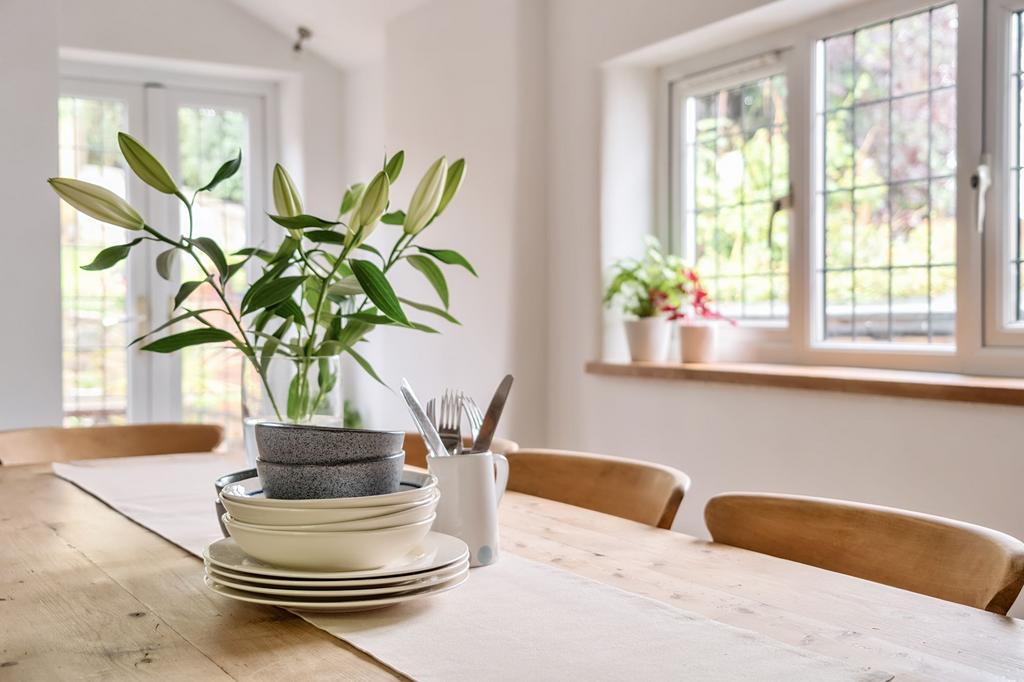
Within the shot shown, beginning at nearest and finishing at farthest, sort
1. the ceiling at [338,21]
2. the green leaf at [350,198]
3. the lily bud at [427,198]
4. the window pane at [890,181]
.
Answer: the lily bud at [427,198] → the green leaf at [350,198] → the window pane at [890,181] → the ceiling at [338,21]

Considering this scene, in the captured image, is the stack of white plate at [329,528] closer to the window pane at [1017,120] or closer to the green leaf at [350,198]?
the green leaf at [350,198]

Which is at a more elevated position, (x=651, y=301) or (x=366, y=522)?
(x=651, y=301)

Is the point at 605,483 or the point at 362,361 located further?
the point at 605,483

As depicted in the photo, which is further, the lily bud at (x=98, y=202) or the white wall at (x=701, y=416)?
the white wall at (x=701, y=416)

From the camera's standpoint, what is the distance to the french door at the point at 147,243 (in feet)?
16.2

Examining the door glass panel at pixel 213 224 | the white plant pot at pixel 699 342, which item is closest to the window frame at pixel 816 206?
the white plant pot at pixel 699 342

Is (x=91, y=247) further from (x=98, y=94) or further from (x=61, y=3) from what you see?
(x=61, y=3)

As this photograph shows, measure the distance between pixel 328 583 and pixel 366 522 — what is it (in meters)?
0.07

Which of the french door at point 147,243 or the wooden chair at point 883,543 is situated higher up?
the french door at point 147,243

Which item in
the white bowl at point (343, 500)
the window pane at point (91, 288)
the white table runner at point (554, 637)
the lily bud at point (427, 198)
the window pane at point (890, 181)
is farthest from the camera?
the window pane at point (91, 288)

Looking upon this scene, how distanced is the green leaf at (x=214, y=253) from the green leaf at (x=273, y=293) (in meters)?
0.09

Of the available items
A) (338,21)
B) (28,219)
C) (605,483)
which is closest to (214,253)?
(605,483)

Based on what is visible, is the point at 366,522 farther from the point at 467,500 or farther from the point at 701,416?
the point at 701,416

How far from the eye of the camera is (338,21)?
4793 millimetres
